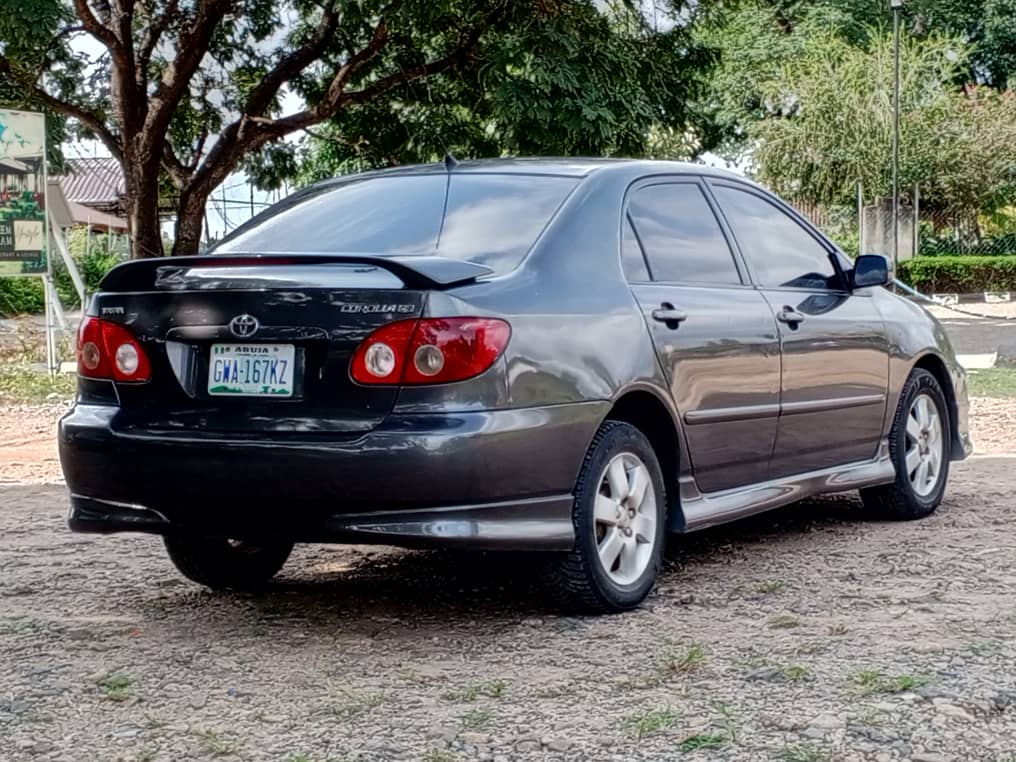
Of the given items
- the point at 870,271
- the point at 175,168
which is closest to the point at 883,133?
the point at 175,168

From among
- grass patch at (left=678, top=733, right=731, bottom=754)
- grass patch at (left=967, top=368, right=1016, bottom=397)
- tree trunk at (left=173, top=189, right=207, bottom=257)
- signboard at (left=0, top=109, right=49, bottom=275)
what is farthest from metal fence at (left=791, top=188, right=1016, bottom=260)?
grass patch at (left=678, top=733, right=731, bottom=754)

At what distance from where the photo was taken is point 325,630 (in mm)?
4898

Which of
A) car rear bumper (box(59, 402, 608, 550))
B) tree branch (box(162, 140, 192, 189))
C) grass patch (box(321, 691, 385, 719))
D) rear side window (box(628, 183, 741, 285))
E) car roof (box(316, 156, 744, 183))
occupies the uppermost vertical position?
tree branch (box(162, 140, 192, 189))

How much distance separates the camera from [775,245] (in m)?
6.30

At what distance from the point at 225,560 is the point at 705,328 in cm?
190

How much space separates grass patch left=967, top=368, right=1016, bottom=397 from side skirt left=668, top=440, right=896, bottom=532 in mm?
6734

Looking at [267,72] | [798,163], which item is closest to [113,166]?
[798,163]

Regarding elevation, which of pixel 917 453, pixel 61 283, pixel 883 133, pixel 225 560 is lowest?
pixel 225 560

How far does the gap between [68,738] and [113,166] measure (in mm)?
60303

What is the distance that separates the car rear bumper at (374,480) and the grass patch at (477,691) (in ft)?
1.52

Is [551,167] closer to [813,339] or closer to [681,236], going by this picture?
[681,236]

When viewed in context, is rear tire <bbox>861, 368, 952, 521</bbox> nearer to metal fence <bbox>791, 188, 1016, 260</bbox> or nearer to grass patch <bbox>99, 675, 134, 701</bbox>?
grass patch <bbox>99, 675, 134, 701</bbox>

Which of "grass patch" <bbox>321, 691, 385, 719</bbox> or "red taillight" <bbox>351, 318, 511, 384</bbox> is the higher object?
"red taillight" <bbox>351, 318, 511, 384</bbox>

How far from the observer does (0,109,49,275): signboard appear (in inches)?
607
